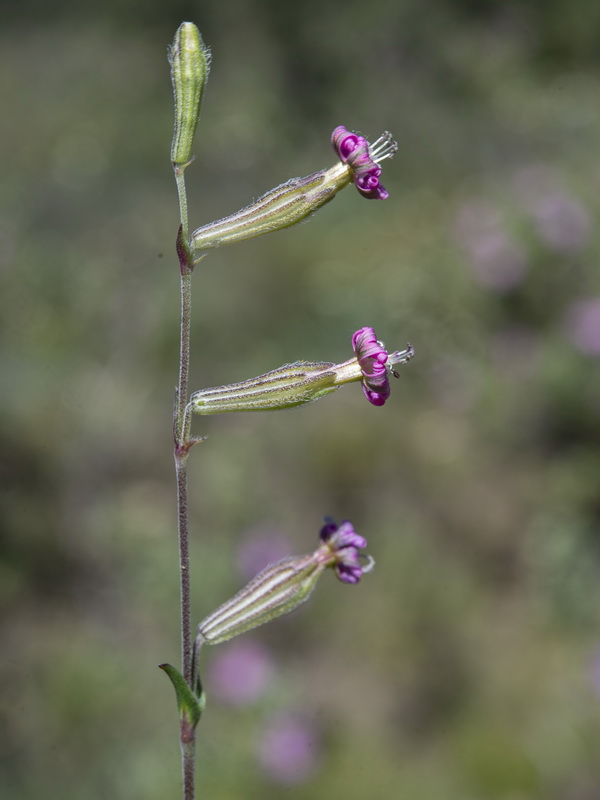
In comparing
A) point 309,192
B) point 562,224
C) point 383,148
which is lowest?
point 309,192

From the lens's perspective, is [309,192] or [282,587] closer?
[309,192]

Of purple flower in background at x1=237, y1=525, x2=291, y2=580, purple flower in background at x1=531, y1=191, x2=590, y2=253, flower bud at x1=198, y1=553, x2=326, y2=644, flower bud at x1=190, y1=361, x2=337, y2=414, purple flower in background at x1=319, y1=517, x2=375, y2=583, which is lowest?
flower bud at x1=198, y1=553, x2=326, y2=644

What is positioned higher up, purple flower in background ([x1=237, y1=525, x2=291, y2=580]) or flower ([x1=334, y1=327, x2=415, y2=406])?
purple flower in background ([x1=237, y1=525, x2=291, y2=580])

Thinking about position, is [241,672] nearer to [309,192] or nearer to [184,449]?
[184,449]

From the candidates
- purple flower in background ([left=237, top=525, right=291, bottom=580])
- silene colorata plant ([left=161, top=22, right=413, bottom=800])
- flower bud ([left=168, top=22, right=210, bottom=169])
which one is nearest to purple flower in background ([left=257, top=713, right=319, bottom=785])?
purple flower in background ([left=237, top=525, right=291, bottom=580])

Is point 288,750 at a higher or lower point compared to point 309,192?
lower

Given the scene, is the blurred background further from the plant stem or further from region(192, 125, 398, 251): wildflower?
region(192, 125, 398, 251): wildflower

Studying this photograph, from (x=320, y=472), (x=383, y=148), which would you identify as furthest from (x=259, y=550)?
(x=383, y=148)
